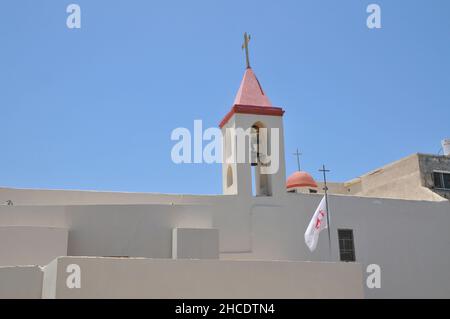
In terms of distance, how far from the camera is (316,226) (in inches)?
452

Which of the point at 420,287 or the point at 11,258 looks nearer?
the point at 11,258

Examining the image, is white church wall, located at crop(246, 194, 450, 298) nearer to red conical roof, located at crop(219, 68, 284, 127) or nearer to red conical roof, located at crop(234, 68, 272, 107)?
red conical roof, located at crop(219, 68, 284, 127)

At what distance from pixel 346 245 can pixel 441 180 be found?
562cm

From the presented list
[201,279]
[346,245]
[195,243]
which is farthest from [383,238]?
[201,279]

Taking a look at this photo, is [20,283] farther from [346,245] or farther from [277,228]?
[346,245]

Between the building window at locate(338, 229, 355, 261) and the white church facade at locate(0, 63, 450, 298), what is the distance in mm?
26

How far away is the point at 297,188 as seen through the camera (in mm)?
17969

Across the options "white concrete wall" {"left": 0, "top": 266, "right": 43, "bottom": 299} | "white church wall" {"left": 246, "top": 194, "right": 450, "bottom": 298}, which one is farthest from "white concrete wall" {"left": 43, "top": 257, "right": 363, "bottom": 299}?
"white church wall" {"left": 246, "top": 194, "right": 450, "bottom": 298}

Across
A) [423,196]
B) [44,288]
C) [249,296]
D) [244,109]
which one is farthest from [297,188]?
[44,288]

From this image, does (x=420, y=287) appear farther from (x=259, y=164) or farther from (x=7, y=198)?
(x=7, y=198)

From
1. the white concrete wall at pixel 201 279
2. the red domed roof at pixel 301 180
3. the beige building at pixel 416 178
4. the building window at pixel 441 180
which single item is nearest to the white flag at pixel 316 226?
the white concrete wall at pixel 201 279

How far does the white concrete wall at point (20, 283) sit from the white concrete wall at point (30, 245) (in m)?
1.78

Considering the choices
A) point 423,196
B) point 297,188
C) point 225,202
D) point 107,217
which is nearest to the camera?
point 107,217
